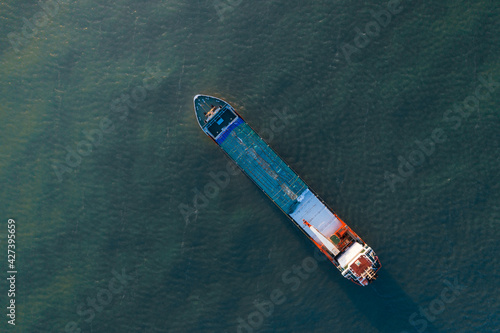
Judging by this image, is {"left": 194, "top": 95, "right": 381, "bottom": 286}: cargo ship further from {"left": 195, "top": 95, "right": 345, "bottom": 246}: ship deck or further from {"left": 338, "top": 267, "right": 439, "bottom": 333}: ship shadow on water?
{"left": 338, "top": 267, "right": 439, "bottom": 333}: ship shadow on water

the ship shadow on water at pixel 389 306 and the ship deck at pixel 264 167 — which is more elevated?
the ship deck at pixel 264 167

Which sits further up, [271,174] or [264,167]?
[264,167]

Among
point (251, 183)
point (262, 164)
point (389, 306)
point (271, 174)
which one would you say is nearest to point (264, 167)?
point (262, 164)

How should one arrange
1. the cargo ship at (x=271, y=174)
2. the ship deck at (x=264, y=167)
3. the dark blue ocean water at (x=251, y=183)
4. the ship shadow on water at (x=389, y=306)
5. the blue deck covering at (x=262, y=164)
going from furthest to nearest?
the dark blue ocean water at (x=251, y=183)
the ship shadow on water at (x=389, y=306)
the blue deck covering at (x=262, y=164)
the ship deck at (x=264, y=167)
the cargo ship at (x=271, y=174)

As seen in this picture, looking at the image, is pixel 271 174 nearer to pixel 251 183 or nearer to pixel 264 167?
pixel 264 167

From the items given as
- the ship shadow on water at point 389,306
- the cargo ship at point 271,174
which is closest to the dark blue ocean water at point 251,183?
the ship shadow on water at point 389,306

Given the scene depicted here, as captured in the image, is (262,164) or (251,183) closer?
(262,164)

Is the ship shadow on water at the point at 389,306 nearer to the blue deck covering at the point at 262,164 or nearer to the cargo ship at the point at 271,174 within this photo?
the cargo ship at the point at 271,174
